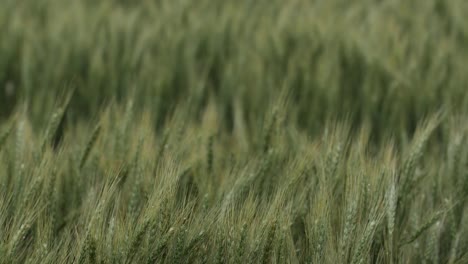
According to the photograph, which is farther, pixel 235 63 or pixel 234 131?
pixel 235 63

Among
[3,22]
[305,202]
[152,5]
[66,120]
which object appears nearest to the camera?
[305,202]

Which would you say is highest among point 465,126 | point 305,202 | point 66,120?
point 465,126

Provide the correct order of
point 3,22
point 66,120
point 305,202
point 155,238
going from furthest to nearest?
point 3,22 → point 66,120 → point 305,202 → point 155,238

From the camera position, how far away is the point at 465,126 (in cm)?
176

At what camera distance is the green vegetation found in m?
1.27

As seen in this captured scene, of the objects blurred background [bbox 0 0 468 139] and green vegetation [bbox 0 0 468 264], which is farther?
blurred background [bbox 0 0 468 139]

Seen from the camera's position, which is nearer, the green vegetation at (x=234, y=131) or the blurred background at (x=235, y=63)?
the green vegetation at (x=234, y=131)

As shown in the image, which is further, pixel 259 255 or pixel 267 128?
pixel 267 128

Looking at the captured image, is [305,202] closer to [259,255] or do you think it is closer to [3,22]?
[259,255]

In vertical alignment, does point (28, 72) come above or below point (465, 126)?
below

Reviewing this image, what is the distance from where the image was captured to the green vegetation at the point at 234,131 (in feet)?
4.17

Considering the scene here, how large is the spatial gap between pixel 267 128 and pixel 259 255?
56 centimetres

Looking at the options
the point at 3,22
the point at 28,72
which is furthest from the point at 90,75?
the point at 3,22

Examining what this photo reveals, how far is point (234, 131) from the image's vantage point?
81.9 inches
